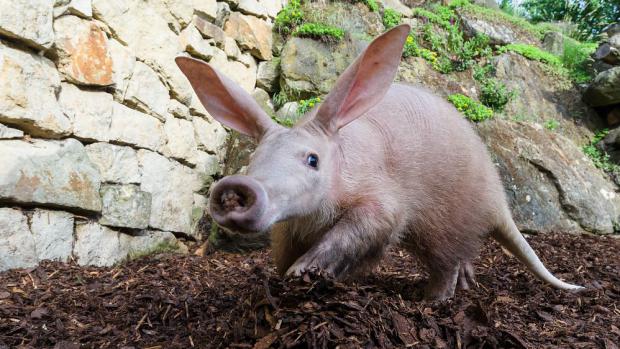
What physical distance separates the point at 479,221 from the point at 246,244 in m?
2.75

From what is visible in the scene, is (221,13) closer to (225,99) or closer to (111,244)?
(111,244)

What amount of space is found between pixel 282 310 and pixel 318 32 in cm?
562

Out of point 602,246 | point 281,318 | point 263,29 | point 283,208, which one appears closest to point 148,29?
point 263,29

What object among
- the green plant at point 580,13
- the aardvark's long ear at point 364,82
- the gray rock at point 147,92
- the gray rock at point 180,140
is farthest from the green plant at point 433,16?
the aardvark's long ear at point 364,82

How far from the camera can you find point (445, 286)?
3.44 metres

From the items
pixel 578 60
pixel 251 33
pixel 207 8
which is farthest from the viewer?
pixel 578 60

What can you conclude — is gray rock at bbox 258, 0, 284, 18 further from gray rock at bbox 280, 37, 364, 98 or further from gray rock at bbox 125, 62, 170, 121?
gray rock at bbox 125, 62, 170, 121

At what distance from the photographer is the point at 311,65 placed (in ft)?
22.5

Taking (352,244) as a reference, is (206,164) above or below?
below

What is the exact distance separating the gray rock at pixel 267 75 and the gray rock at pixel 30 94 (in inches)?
135

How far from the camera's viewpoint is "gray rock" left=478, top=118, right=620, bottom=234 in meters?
6.34

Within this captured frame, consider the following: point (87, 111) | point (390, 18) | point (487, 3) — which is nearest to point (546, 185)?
point (390, 18)

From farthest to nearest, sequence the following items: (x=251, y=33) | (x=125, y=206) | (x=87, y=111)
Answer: (x=251, y=33)
(x=125, y=206)
(x=87, y=111)

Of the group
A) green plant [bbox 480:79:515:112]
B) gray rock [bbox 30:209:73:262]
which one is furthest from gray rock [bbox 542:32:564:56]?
gray rock [bbox 30:209:73:262]
